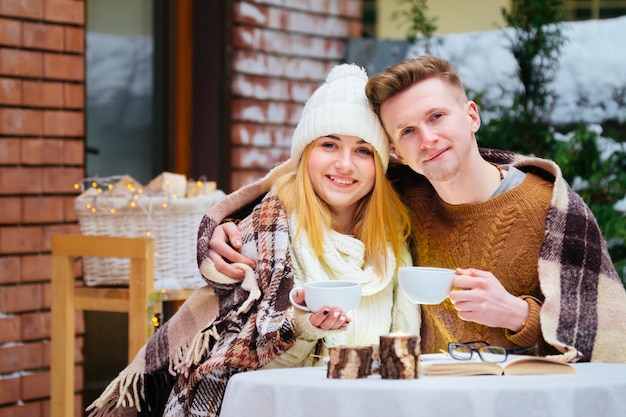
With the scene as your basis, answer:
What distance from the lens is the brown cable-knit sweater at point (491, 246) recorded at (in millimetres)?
3035

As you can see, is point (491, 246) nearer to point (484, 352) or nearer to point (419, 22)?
point (484, 352)

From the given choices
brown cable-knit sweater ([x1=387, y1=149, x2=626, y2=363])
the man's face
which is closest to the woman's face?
the man's face

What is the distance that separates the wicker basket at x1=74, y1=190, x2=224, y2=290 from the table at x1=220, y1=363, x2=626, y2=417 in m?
1.95

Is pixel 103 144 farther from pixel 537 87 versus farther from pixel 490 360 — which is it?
pixel 490 360

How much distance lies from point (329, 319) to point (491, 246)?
0.75 meters

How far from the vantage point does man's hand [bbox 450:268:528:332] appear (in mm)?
2623

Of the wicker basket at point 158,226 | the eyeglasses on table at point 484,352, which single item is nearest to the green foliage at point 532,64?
the wicker basket at point 158,226

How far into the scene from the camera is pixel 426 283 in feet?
8.16

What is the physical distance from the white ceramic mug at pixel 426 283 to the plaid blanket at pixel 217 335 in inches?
14.8

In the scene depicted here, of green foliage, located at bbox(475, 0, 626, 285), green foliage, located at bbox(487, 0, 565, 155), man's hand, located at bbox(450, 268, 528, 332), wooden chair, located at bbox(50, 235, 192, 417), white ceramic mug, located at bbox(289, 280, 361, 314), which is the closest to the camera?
white ceramic mug, located at bbox(289, 280, 361, 314)

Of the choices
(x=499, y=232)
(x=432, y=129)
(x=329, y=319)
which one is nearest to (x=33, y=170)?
(x=432, y=129)

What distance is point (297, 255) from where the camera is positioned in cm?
313

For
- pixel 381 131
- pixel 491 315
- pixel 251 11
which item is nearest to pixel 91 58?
pixel 251 11

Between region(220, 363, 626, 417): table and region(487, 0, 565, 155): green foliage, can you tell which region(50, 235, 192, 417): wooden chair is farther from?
region(487, 0, 565, 155): green foliage
